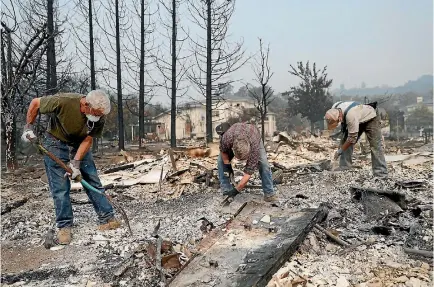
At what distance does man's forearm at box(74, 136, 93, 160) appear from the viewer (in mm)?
4688

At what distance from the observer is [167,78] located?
2102 centimetres

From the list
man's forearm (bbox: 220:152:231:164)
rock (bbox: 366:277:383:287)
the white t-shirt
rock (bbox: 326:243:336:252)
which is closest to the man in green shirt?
man's forearm (bbox: 220:152:231:164)

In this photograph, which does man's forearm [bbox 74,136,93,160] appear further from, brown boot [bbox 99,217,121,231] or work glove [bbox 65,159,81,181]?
brown boot [bbox 99,217,121,231]

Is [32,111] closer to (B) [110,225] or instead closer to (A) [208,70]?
(B) [110,225]

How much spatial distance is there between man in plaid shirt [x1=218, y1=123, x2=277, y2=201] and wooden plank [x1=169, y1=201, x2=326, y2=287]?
559 mm

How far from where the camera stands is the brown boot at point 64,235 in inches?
176

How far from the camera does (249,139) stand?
532cm

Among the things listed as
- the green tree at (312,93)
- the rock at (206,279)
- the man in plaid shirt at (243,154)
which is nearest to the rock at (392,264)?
the rock at (206,279)

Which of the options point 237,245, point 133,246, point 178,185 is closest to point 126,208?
point 178,185

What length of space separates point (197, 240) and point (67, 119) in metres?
1.96

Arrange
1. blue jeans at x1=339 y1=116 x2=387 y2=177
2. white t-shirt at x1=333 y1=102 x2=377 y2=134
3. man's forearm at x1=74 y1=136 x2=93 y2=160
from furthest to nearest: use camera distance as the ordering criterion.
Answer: blue jeans at x1=339 y1=116 x2=387 y2=177, white t-shirt at x1=333 y1=102 x2=377 y2=134, man's forearm at x1=74 y1=136 x2=93 y2=160

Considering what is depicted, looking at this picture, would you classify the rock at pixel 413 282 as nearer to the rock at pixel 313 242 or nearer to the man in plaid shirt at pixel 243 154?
the rock at pixel 313 242

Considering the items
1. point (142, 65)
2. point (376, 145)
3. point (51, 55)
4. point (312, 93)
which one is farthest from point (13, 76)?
point (312, 93)

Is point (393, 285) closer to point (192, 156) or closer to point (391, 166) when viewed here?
point (391, 166)
